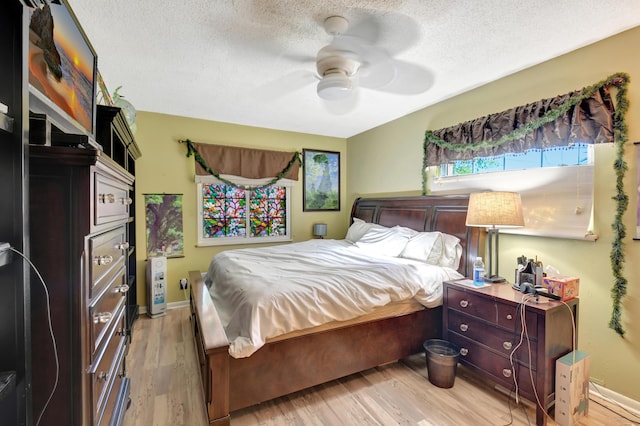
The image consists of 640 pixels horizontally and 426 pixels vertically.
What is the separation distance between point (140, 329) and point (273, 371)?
2.11 metres

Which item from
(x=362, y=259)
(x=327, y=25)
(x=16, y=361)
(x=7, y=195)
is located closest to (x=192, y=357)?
(x=362, y=259)

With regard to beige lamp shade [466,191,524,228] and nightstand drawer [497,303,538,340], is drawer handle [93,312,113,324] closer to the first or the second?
nightstand drawer [497,303,538,340]

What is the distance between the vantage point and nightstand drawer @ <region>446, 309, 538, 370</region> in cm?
191

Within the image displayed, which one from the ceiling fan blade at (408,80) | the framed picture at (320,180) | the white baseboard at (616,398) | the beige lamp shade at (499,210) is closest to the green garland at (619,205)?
the white baseboard at (616,398)

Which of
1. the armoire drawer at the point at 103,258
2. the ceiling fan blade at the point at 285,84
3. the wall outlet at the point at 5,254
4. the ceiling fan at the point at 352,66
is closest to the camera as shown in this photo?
the wall outlet at the point at 5,254

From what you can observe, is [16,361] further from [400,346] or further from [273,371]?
[400,346]

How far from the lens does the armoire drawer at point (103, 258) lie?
1104 mm

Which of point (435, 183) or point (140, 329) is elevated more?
point (435, 183)

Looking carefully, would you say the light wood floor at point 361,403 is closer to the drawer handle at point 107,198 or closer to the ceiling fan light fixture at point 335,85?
the drawer handle at point 107,198

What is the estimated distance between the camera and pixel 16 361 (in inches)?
28.6

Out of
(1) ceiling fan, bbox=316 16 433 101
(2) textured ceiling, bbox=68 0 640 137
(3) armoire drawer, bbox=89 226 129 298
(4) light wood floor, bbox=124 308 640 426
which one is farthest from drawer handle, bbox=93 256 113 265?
(1) ceiling fan, bbox=316 16 433 101

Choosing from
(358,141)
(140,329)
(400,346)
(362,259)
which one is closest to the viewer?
(400,346)

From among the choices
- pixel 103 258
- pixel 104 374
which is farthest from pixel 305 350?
pixel 103 258

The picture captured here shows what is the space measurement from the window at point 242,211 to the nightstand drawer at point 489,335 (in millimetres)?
2900
